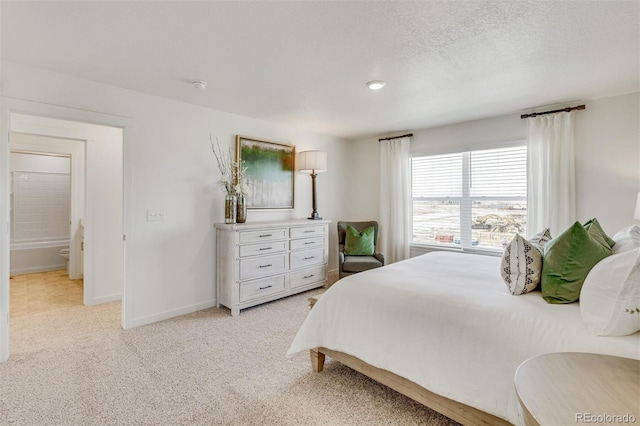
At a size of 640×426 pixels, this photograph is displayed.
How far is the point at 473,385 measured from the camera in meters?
1.46

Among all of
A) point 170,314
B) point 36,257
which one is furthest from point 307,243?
point 36,257

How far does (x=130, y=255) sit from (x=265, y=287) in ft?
4.73

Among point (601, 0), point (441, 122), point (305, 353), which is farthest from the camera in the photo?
point (441, 122)

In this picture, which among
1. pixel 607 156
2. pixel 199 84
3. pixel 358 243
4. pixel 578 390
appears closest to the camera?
pixel 578 390

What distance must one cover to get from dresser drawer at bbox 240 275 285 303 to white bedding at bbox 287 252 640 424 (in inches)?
58.7

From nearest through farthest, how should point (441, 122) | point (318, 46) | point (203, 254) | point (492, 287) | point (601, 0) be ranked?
point (601, 0) < point (492, 287) < point (318, 46) < point (203, 254) < point (441, 122)

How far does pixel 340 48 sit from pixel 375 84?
73 cm

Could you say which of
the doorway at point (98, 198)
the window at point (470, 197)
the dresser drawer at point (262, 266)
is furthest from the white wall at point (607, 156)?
the doorway at point (98, 198)

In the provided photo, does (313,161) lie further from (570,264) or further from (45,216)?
(45,216)

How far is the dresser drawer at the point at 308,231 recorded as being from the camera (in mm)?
4010

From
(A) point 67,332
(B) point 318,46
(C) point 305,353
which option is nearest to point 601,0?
(B) point 318,46

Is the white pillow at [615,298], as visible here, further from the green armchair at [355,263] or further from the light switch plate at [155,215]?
the light switch plate at [155,215]

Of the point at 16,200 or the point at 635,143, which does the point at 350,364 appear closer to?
the point at 635,143

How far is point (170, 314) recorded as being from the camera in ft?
10.9
